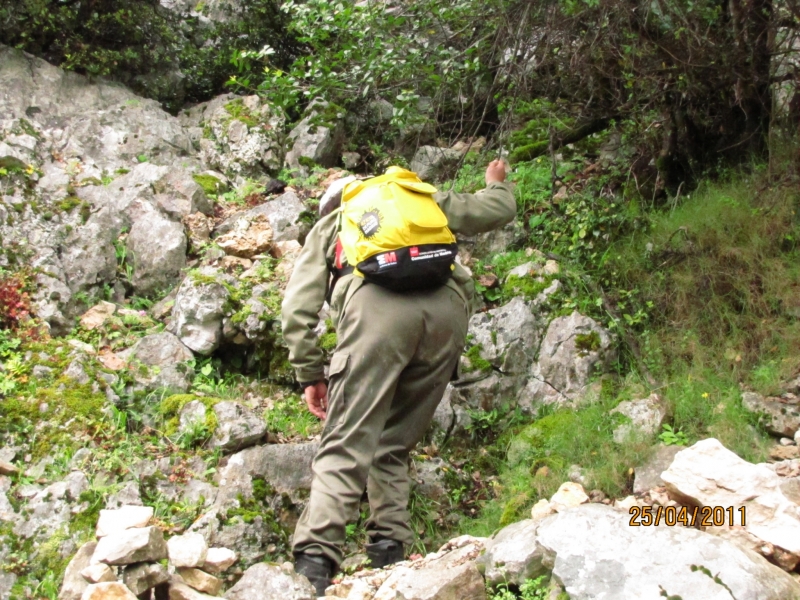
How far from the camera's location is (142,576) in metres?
2.98

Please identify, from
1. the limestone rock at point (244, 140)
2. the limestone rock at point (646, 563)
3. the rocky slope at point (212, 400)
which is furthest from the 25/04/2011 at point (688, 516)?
the limestone rock at point (244, 140)

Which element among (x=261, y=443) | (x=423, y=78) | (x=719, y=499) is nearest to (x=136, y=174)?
(x=423, y=78)

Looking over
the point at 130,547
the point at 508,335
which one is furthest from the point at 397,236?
the point at 508,335

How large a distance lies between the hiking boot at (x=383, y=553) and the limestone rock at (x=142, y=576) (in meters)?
1.27

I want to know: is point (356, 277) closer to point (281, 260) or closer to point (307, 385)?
point (307, 385)

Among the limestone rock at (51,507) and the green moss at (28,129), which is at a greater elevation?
the green moss at (28,129)

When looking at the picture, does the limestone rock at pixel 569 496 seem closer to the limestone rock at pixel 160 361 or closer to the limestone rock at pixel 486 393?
the limestone rock at pixel 486 393

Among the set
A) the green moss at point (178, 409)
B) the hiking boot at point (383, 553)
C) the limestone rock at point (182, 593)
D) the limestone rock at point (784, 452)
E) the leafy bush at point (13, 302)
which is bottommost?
the hiking boot at point (383, 553)

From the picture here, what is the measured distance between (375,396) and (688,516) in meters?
1.63

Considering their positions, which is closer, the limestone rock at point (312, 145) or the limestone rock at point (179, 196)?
the limestone rock at point (179, 196)

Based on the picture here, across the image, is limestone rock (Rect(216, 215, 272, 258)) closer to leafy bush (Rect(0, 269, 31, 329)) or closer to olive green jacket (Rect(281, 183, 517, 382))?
leafy bush (Rect(0, 269, 31, 329))

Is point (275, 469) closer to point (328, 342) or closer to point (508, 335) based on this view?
point (328, 342)

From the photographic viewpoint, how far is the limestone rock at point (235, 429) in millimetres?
4715

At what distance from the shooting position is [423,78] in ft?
18.9
